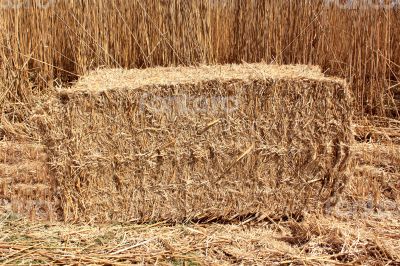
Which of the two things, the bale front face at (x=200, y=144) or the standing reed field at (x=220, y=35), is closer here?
the bale front face at (x=200, y=144)

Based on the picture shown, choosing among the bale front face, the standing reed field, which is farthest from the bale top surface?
the standing reed field

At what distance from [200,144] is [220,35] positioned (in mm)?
1478

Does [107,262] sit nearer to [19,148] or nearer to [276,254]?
[276,254]

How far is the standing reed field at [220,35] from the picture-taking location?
11.5ft

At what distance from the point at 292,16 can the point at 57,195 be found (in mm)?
2105

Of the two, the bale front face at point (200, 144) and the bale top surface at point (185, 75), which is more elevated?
the bale top surface at point (185, 75)

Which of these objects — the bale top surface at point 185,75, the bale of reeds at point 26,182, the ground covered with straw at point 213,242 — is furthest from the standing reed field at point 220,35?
the ground covered with straw at point 213,242

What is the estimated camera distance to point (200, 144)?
232 cm

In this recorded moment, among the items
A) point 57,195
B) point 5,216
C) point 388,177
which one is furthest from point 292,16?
point 5,216

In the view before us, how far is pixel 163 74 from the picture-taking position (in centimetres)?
248

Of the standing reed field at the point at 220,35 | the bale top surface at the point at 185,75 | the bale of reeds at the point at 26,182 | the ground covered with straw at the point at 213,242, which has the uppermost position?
the standing reed field at the point at 220,35

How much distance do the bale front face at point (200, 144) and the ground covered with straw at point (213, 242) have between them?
0.33ft

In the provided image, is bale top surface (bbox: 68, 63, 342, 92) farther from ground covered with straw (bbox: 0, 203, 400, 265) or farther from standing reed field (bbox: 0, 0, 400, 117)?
standing reed field (bbox: 0, 0, 400, 117)

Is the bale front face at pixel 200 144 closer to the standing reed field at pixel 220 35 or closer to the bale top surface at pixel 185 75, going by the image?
the bale top surface at pixel 185 75
